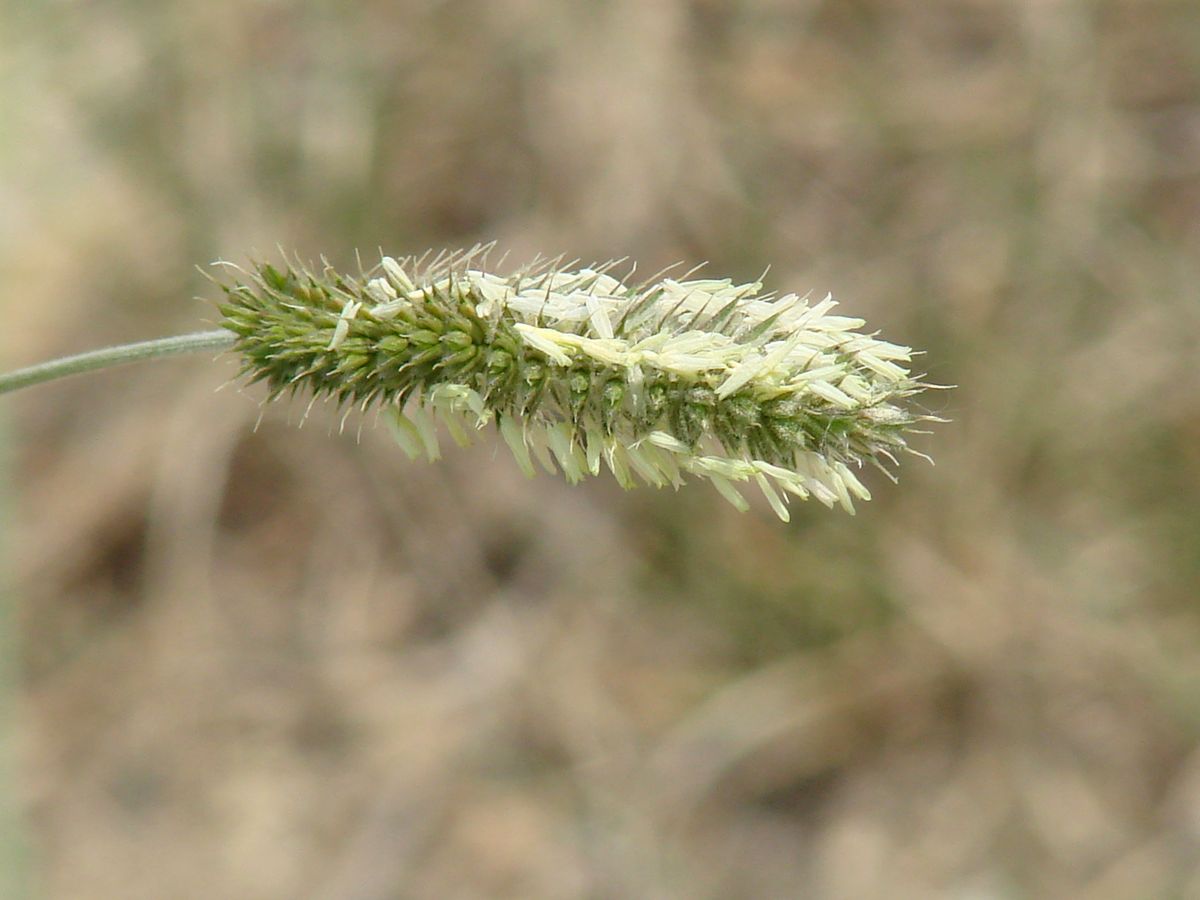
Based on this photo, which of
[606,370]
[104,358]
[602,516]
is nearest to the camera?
[104,358]

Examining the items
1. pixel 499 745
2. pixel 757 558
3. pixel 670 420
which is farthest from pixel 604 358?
pixel 499 745

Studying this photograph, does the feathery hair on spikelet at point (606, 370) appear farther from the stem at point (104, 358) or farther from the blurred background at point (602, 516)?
the blurred background at point (602, 516)

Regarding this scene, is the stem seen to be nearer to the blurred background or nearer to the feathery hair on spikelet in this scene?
the feathery hair on spikelet

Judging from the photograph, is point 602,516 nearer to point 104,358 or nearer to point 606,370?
point 606,370

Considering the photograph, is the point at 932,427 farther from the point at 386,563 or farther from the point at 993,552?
the point at 386,563

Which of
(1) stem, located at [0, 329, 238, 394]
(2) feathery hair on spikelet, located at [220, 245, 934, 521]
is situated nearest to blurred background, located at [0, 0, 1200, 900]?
(2) feathery hair on spikelet, located at [220, 245, 934, 521]

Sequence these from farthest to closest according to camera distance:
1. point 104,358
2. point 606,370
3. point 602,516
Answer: point 602,516, point 606,370, point 104,358

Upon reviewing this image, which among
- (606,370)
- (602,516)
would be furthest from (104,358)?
(602,516)
